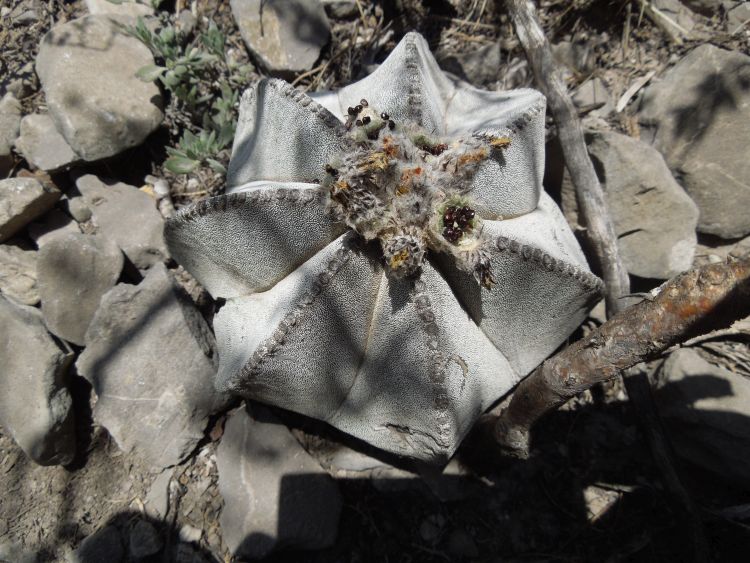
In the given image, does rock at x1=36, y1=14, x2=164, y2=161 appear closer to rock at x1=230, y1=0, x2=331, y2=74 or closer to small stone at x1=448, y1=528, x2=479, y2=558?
rock at x1=230, y1=0, x2=331, y2=74

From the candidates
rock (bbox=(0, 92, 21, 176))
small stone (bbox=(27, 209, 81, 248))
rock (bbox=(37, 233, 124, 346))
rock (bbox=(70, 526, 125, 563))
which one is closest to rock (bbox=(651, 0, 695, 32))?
rock (bbox=(37, 233, 124, 346))

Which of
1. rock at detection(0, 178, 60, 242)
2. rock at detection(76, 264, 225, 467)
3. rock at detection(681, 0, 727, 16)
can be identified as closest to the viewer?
rock at detection(76, 264, 225, 467)

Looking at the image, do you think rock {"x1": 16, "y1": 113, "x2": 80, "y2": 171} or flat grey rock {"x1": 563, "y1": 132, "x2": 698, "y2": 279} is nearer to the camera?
flat grey rock {"x1": 563, "y1": 132, "x2": 698, "y2": 279}

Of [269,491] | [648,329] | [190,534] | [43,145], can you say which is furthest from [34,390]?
[648,329]

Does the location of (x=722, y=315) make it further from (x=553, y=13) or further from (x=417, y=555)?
(x=553, y=13)

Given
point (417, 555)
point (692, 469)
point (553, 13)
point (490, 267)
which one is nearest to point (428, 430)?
point (490, 267)

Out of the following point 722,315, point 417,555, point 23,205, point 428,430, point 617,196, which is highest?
point 722,315

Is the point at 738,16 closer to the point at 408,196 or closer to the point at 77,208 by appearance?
the point at 408,196
